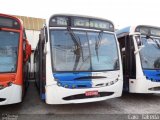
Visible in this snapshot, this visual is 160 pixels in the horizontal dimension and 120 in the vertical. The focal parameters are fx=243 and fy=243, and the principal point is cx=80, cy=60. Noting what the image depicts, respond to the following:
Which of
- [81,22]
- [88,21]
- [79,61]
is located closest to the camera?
[79,61]

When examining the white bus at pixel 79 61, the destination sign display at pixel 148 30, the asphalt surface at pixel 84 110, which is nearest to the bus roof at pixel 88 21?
the white bus at pixel 79 61

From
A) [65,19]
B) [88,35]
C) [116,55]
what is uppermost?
[65,19]

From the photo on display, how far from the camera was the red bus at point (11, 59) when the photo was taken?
6238mm

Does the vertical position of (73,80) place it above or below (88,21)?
below

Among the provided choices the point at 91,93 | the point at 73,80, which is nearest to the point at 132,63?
the point at 91,93

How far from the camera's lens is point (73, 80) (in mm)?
6508

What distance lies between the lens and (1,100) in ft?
20.4

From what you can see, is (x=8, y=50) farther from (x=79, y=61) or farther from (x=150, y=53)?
(x=150, y=53)

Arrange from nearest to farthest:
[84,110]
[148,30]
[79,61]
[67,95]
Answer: [67,95]
[79,61]
[84,110]
[148,30]

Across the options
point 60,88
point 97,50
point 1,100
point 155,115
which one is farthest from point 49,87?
point 155,115

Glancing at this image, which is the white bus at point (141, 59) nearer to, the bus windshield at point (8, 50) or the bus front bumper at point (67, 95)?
the bus front bumper at point (67, 95)

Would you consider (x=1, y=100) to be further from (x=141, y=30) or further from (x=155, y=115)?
(x=141, y=30)

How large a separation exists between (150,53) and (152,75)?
79cm

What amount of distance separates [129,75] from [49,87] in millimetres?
3324
